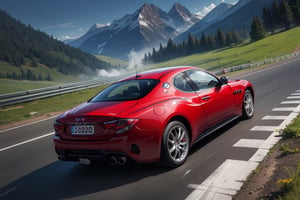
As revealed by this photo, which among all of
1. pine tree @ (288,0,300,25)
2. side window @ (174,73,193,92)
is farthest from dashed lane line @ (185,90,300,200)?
pine tree @ (288,0,300,25)

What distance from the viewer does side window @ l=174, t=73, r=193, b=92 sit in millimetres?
5160

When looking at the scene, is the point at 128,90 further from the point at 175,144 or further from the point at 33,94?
the point at 33,94

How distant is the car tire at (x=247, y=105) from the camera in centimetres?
700

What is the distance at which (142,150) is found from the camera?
163 inches

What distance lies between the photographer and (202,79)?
5.81 m

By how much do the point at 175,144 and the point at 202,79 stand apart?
5.72ft

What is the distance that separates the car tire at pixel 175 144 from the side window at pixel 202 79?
1.15 metres

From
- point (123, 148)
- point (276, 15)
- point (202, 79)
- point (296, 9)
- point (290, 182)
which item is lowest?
point (290, 182)

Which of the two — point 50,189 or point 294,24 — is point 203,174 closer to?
point 50,189

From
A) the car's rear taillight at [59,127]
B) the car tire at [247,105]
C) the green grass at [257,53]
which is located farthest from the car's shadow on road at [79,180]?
the green grass at [257,53]

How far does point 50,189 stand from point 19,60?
186228mm

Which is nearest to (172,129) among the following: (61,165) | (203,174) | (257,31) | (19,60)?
(203,174)

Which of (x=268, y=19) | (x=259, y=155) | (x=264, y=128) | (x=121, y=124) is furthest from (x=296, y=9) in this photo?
(x=121, y=124)

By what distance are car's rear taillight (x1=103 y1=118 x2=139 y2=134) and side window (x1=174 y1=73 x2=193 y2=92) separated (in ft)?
4.47
